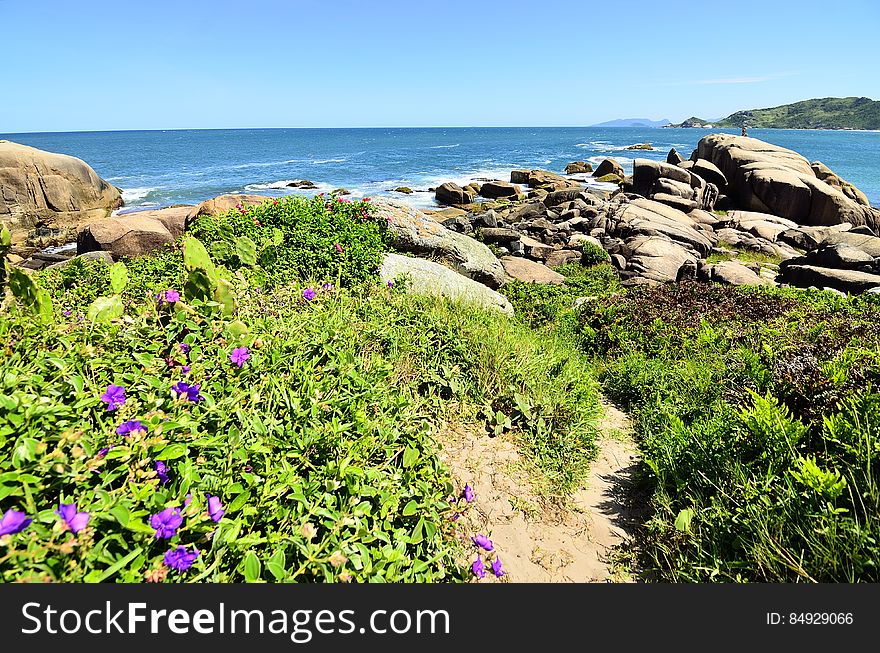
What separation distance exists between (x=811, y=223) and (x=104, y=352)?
3234cm

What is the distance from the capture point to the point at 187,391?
112 inches

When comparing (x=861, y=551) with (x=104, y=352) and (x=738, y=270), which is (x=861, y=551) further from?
(x=738, y=270)

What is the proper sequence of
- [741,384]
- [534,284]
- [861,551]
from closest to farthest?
[861,551] → [741,384] → [534,284]

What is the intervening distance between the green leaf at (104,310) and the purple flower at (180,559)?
83.4 inches

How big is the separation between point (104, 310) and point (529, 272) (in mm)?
10920

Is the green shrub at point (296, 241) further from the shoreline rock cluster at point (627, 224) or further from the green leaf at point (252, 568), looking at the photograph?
the green leaf at point (252, 568)

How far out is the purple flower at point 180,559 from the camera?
194 cm

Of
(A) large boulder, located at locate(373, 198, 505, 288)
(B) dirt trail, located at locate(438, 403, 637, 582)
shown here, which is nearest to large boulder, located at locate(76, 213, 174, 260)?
(A) large boulder, located at locate(373, 198, 505, 288)

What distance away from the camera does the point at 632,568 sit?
333 cm

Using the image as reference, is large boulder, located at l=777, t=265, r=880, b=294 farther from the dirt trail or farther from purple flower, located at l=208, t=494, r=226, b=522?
purple flower, located at l=208, t=494, r=226, b=522

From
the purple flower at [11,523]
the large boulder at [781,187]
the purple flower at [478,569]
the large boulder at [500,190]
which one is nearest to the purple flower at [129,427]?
the purple flower at [11,523]

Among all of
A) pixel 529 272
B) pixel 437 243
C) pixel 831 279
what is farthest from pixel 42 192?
pixel 831 279

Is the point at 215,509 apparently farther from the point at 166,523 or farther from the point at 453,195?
the point at 453,195
